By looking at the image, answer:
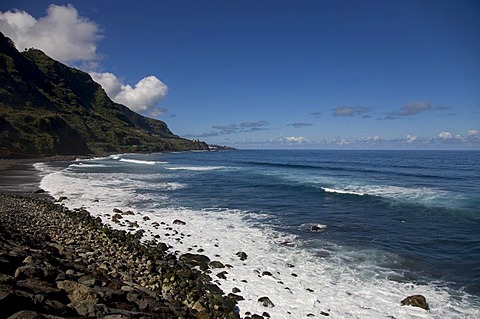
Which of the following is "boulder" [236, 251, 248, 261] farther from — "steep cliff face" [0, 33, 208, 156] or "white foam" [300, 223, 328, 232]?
"steep cliff face" [0, 33, 208, 156]

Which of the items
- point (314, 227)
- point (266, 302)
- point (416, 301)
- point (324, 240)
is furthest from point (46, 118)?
point (416, 301)

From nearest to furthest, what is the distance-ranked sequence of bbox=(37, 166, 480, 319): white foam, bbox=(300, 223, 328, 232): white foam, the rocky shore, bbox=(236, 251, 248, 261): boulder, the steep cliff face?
the rocky shore < bbox=(37, 166, 480, 319): white foam < bbox=(236, 251, 248, 261): boulder < bbox=(300, 223, 328, 232): white foam < the steep cliff face

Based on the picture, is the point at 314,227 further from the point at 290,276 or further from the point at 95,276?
the point at 95,276

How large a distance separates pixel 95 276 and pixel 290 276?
7.78m

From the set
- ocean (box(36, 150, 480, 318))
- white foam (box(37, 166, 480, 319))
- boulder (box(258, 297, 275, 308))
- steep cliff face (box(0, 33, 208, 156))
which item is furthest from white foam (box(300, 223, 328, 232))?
steep cliff face (box(0, 33, 208, 156))

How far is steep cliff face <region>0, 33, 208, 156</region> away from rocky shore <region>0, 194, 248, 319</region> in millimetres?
71316

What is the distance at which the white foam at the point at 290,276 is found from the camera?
10766mm

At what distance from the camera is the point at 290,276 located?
1317 cm

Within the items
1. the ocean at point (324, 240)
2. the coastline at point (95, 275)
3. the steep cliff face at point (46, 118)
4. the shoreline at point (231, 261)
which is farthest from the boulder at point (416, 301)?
the steep cliff face at point (46, 118)

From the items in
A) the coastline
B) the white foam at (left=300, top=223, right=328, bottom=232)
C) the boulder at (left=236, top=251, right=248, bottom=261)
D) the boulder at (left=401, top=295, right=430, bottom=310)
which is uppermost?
the coastline

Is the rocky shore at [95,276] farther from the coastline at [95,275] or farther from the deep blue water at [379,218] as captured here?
the deep blue water at [379,218]

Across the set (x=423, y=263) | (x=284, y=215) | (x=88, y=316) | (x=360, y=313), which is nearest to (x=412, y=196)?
(x=284, y=215)

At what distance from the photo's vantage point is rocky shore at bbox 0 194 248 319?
7.02 metres

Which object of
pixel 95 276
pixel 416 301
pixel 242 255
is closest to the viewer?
pixel 95 276
